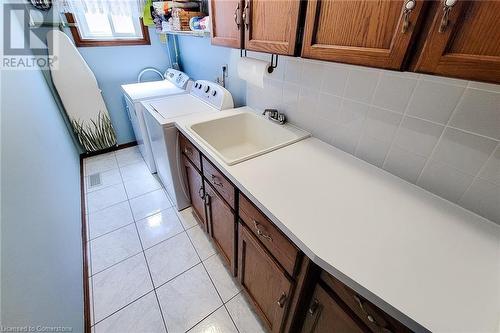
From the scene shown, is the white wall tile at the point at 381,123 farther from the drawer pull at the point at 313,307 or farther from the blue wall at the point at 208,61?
the blue wall at the point at 208,61

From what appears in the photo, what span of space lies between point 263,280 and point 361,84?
1.04m

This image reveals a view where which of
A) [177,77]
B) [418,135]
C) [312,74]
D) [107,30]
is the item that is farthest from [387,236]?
[107,30]

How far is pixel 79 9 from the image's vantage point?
7.08 feet

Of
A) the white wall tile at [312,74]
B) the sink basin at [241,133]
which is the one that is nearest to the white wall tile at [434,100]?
the white wall tile at [312,74]

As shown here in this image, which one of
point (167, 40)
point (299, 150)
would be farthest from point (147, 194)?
point (167, 40)

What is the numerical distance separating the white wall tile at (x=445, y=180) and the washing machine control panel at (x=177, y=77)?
2234 mm

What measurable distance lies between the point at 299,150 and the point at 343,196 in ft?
1.25

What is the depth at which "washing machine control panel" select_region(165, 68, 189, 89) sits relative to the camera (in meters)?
2.34

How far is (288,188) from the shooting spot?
2.86 feet

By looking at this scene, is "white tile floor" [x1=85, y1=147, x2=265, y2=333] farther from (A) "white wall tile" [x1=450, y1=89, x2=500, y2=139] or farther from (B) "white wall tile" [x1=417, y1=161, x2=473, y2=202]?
(A) "white wall tile" [x1=450, y1=89, x2=500, y2=139]

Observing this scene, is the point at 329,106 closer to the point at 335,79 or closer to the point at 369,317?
the point at 335,79

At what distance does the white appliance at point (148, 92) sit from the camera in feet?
6.79

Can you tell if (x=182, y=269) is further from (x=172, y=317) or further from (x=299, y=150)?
(x=299, y=150)

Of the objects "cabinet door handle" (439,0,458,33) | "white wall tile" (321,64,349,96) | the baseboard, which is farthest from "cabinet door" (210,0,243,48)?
the baseboard
